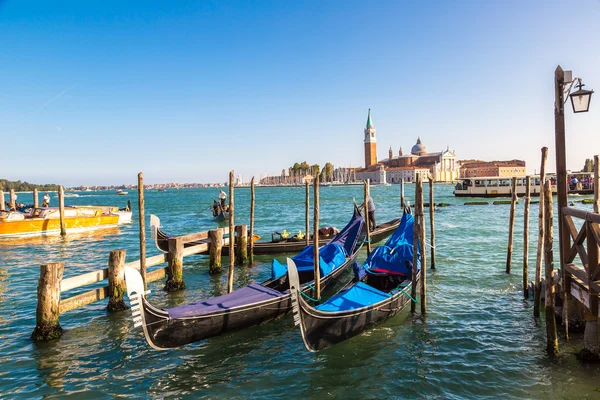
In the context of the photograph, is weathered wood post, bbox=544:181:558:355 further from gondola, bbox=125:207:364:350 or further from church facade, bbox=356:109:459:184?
church facade, bbox=356:109:459:184

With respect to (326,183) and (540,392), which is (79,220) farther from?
(326,183)

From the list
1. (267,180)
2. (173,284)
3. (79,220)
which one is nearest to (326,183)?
(267,180)

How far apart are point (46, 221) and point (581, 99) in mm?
17902

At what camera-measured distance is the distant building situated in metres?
90.5

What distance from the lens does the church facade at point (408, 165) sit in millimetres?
99312

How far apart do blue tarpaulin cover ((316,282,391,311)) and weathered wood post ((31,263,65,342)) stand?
11.4ft

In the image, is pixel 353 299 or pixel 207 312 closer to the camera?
pixel 207 312

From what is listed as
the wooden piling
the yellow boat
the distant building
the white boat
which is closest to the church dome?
the distant building

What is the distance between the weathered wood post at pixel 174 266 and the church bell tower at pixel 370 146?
10477 cm

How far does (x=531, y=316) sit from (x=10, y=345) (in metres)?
7.24

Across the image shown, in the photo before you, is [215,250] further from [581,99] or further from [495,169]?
[495,169]

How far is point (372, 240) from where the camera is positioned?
1238 cm

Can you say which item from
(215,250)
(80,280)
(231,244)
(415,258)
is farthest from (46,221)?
(415,258)

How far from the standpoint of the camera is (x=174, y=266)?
772 cm
